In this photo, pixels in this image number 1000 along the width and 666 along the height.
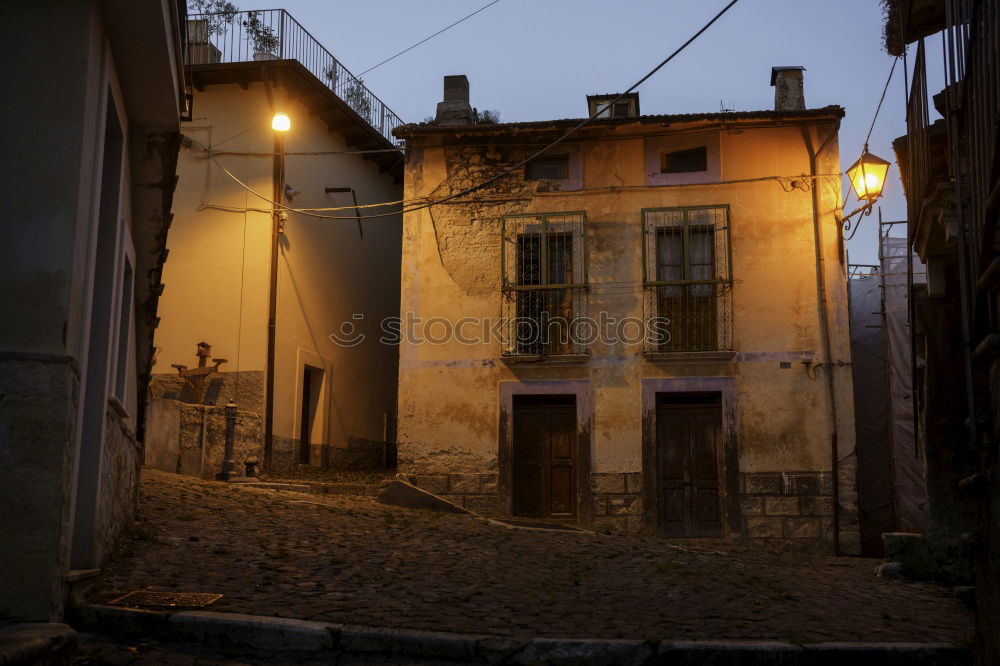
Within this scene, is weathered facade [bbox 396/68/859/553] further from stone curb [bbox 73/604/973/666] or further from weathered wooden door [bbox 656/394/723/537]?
stone curb [bbox 73/604/973/666]

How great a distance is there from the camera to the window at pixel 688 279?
1579 centimetres

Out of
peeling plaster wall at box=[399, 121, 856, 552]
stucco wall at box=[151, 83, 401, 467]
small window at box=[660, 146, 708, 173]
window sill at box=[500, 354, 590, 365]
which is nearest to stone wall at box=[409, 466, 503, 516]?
peeling plaster wall at box=[399, 121, 856, 552]

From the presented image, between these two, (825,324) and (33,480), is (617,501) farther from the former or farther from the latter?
(33,480)

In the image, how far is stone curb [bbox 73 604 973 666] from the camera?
572cm

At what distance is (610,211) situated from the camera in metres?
16.5

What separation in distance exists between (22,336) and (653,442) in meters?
11.8

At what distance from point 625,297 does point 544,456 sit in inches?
114

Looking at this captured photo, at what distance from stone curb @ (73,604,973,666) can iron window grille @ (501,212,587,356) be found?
10390mm

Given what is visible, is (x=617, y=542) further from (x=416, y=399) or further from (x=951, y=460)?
(x=416, y=399)

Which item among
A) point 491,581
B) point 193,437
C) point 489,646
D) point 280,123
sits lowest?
point 489,646

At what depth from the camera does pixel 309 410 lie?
18703mm

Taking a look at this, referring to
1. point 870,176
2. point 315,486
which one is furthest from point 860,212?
point 315,486

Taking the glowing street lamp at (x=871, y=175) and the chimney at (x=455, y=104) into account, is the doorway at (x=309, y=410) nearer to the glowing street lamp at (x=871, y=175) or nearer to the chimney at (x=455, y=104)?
the chimney at (x=455, y=104)

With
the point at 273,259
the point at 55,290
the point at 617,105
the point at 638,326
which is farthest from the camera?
the point at 617,105
